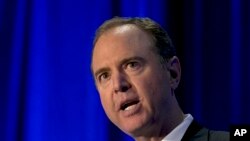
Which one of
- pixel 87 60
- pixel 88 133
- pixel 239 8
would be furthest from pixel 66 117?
pixel 239 8

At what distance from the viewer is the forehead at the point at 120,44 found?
0.99 meters

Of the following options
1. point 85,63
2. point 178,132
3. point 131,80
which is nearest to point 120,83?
point 131,80

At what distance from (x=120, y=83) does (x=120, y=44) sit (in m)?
0.10

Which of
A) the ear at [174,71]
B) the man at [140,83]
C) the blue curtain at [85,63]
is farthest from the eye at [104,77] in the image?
the blue curtain at [85,63]

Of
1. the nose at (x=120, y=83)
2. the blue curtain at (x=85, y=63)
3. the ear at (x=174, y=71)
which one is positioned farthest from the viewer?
the blue curtain at (x=85, y=63)

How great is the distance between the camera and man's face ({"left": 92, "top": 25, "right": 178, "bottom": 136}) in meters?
0.94

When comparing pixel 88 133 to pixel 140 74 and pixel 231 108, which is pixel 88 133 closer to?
pixel 231 108

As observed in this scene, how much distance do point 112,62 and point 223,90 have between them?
1.05 m

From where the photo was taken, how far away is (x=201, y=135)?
980 millimetres

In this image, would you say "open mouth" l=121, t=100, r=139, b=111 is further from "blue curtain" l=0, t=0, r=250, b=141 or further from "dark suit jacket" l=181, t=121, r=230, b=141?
"blue curtain" l=0, t=0, r=250, b=141

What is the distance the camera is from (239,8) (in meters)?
1.94

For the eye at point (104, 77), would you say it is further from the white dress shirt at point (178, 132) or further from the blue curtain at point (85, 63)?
the blue curtain at point (85, 63)

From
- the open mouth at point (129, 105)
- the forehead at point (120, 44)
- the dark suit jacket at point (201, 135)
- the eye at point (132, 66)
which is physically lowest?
the dark suit jacket at point (201, 135)

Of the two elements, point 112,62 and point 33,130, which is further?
Result: point 33,130
